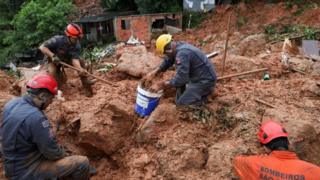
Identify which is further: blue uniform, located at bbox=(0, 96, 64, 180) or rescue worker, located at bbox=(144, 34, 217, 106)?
rescue worker, located at bbox=(144, 34, 217, 106)

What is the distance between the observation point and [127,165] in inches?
249

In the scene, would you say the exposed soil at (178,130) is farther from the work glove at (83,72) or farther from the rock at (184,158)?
the work glove at (83,72)

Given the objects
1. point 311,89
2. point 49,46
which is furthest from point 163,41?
point 311,89

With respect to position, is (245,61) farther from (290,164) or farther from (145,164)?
(290,164)

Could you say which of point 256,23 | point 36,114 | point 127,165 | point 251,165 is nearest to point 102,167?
point 127,165

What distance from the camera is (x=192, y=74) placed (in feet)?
22.2

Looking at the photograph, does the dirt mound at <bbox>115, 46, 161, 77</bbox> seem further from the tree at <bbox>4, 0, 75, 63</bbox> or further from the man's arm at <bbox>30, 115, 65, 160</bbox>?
the tree at <bbox>4, 0, 75, 63</bbox>

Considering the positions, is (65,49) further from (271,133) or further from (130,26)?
(130,26)

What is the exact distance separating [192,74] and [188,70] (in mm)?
315

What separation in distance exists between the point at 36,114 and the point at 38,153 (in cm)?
57

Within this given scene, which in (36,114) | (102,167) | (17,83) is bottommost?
(102,167)

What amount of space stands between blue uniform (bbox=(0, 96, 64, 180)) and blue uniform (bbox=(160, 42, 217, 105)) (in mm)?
2293

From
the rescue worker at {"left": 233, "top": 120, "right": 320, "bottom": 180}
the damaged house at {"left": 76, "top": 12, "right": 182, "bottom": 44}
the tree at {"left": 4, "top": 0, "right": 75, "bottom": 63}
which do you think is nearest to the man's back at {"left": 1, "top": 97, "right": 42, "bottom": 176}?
the rescue worker at {"left": 233, "top": 120, "right": 320, "bottom": 180}

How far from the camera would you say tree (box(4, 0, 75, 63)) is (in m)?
18.4
